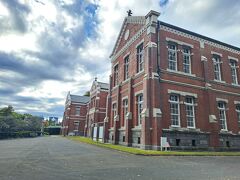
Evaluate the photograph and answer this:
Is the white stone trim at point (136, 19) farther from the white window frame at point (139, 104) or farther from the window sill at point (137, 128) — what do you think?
the window sill at point (137, 128)

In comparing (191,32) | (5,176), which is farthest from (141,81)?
(5,176)

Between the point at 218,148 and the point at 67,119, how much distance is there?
42653 mm

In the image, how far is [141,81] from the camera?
18.3 m

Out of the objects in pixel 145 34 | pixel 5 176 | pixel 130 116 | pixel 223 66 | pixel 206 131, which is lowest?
pixel 5 176

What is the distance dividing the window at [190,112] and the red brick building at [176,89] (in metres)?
0.03

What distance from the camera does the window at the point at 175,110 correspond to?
669 inches

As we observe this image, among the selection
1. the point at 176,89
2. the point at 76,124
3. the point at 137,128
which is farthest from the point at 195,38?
the point at 76,124

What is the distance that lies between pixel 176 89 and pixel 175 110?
6.33ft

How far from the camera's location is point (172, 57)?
1883cm

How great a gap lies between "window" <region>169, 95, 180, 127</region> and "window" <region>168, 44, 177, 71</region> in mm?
3000

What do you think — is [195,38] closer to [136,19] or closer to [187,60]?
[187,60]

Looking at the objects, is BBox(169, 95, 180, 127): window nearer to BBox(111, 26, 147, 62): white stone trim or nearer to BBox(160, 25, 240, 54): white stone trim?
BBox(160, 25, 240, 54): white stone trim

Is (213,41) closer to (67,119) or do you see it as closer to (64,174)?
(64,174)

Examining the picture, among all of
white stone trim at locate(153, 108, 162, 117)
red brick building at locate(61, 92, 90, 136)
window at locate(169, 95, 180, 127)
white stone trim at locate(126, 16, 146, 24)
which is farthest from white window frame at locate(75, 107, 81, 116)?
white stone trim at locate(153, 108, 162, 117)
